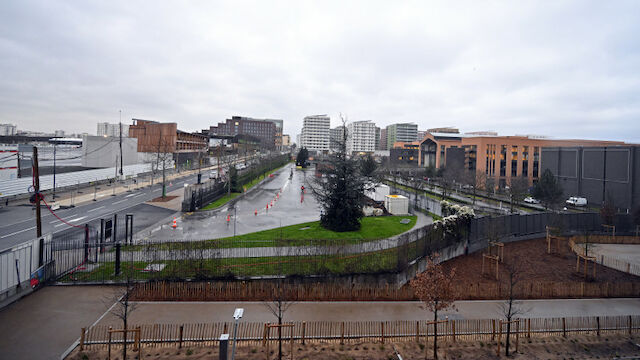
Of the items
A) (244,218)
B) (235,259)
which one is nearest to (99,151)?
(244,218)

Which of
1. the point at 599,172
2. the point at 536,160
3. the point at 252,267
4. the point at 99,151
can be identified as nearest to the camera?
the point at 252,267

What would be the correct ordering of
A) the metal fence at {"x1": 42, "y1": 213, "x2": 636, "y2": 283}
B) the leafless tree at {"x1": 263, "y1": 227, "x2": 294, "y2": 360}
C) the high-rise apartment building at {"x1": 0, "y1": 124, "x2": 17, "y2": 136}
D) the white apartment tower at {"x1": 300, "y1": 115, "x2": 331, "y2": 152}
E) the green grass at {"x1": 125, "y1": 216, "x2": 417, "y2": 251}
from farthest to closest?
the white apartment tower at {"x1": 300, "y1": 115, "x2": 331, "y2": 152}
the high-rise apartment building at {"x1": 0, "y1": 124, "x2": 17, "y2": 136}
the green grass at {"x1": 125, "y1": 216, "x2": 417, "y2": 251}
the metal fence at {"x1": 42, "y1": 213, "x2": 636, "y2": 283}
the leafless tree at {"x1": 263, "y1": 227, "x2": 294, "y2": 360}

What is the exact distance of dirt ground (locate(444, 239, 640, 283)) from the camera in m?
17.7

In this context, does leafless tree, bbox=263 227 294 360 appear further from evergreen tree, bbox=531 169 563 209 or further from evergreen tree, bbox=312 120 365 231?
evergreen tree, bbox=531 169 563 209

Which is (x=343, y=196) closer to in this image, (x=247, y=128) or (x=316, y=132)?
(x=316, y=132)

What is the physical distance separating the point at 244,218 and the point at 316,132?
504ft

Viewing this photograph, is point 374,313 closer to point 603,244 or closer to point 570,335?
point 570,335

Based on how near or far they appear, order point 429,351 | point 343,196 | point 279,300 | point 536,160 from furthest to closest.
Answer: point 536,160, point 343,196, point 429,351, point 279,300

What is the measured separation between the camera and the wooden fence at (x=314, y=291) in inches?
514

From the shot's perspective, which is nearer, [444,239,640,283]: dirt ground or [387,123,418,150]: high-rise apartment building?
[444,239,640,283]: dirt ground

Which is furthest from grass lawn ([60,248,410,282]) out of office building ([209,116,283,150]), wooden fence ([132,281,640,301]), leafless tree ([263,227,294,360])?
office building ([209,116,283,150])

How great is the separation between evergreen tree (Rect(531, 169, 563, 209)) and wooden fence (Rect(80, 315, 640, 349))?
3006cm

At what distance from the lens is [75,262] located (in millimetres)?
15617

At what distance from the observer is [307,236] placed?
70.0 ft
